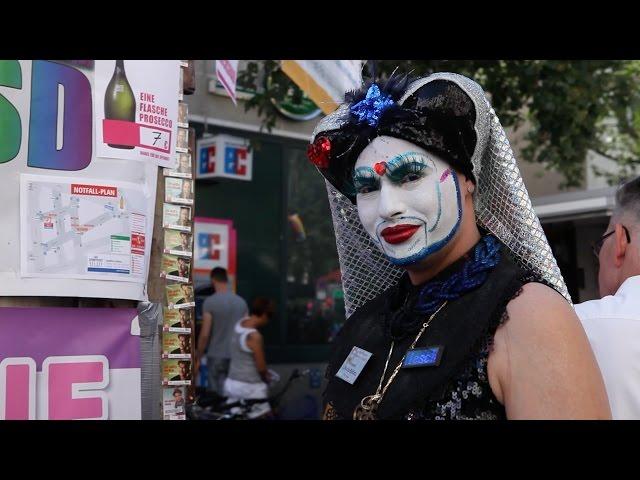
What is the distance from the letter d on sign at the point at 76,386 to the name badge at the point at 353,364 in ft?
2.96

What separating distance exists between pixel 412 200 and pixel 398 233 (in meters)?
0.09

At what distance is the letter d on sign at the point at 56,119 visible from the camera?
244 centimetres

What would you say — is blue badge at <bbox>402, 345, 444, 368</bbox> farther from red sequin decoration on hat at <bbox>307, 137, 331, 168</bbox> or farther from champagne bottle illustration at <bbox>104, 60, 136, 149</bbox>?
champagne bottle illustration at <bbox>104, 60, 136, 149</bbox>

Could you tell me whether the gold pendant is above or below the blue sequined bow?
below

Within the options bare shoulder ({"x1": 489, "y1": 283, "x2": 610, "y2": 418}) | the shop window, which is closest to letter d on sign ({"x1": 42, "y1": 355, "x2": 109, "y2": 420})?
bare shoulder ({"x1": 489, "y1": 283, "x2": 610, "y2": 418})

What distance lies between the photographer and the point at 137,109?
266 centimetres

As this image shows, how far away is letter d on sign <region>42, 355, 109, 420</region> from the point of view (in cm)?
245

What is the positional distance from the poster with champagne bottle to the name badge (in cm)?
106

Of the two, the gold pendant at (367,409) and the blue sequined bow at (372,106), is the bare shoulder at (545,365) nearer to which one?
the gold pendant at (367,409)

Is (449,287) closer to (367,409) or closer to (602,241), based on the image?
(367,409)

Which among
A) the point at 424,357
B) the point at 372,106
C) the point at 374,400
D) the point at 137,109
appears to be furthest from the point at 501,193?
the point at 137,109

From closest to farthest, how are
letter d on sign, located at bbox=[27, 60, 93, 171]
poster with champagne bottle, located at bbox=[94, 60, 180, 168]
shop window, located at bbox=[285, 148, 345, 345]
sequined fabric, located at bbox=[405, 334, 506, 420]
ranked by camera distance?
sequined fabric, located at bbox=[405, 334, 506, 420] → letter d on sign, located at bbox=[27, 60, 93, 171] → poster with champagne bottle, located at bbox=[94, 60, 180, 168] → shop window, located at bbox=[285, 148, 345, 345]

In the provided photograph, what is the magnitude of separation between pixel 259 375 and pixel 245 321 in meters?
0.52
